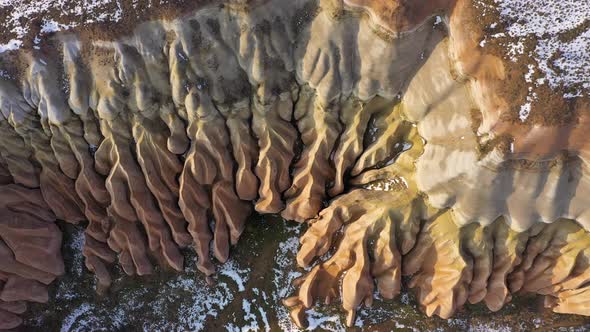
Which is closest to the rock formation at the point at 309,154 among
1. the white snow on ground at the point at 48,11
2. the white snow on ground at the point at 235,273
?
the white snow on ground at the point at 48,11

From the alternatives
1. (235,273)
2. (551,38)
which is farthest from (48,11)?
(551,38)

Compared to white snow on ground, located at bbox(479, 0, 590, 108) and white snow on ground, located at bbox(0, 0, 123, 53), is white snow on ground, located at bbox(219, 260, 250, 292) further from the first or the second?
white snow on ground, located at bbox(479, 0, 590, 108)

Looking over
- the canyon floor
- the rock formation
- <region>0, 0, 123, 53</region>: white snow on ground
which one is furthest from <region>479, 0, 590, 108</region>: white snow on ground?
<region>0, 0, 123, 53</region>: white snow on ground

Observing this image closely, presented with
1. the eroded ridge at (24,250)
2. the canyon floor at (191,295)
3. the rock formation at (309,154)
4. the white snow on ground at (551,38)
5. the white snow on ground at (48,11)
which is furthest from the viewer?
the canyon floor at (191,295)

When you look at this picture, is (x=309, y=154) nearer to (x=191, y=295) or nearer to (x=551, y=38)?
(x=191, y=295)

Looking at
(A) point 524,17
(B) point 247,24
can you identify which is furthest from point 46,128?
(A) point 524,17

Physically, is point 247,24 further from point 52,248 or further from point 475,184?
point 52,248

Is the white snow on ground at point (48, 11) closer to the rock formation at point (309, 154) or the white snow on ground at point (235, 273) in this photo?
the rock formation at point (309, 154)
